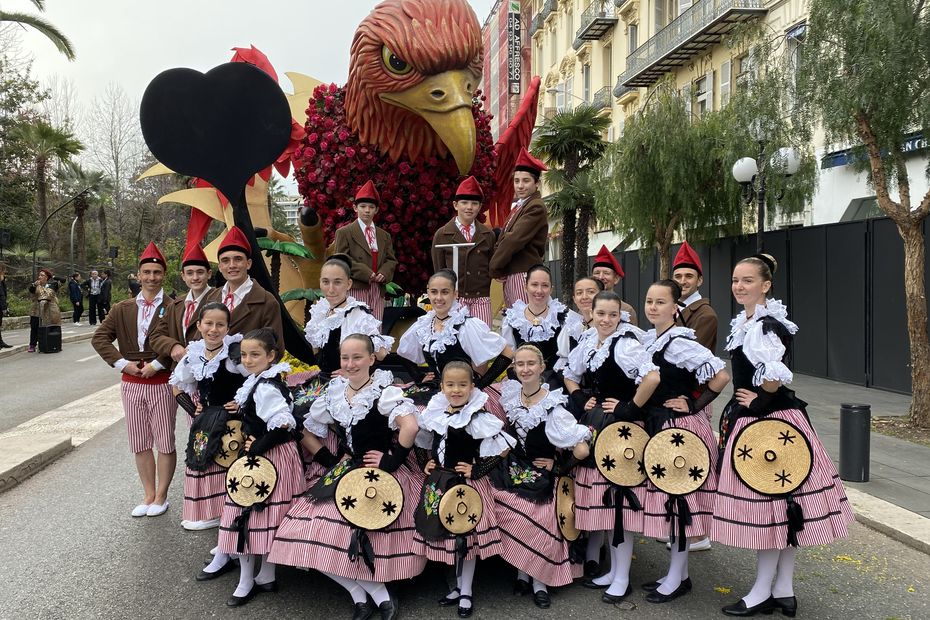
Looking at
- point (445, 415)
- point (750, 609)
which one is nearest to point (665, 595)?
point (750, 609)

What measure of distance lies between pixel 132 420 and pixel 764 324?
170 inches

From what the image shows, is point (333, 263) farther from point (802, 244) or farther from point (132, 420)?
point (802, 244)

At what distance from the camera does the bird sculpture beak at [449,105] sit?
5.56m

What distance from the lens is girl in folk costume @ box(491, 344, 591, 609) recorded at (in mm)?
3627

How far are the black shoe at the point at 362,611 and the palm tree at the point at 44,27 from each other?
17652mm

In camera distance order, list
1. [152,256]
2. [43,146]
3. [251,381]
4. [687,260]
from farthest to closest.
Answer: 1. [43,146]
2. [152,256]
3. [687,260]
4. [251,381]

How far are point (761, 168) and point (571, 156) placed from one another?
7.93m

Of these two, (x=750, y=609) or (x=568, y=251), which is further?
(x=568, y=251)

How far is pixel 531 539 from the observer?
3629 mm

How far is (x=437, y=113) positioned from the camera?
5660 millimetres

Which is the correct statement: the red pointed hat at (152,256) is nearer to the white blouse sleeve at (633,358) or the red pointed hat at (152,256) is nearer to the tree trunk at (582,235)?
the white blouse sleeve at (633,358)

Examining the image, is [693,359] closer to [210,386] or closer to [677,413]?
[677,413]

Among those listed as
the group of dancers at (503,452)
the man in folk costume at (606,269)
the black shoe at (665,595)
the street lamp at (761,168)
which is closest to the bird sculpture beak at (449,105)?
the man in folk costume at (606,269)

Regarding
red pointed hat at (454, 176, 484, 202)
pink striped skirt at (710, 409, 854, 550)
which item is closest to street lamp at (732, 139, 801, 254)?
red pointed hat at (454, 176, 484, 202)
